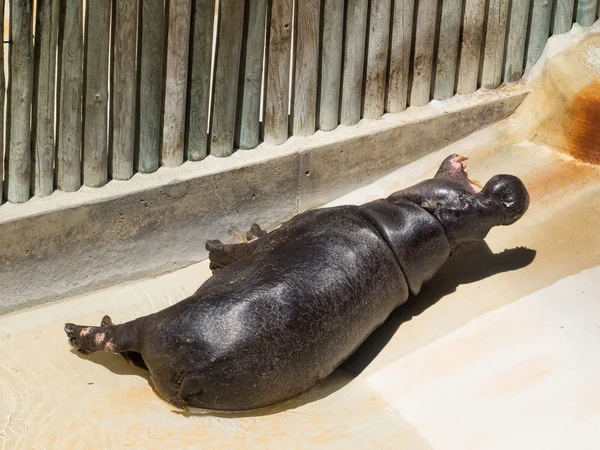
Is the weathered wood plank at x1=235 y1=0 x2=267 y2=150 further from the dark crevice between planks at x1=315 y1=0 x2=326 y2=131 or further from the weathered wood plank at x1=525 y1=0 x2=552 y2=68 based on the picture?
the weathered wood plank at x1=525 y1=0 x2=552 y2=68

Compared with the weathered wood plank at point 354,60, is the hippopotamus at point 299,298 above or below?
below

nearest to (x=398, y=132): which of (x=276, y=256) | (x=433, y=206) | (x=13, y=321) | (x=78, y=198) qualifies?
Result: (x=433, y=206)

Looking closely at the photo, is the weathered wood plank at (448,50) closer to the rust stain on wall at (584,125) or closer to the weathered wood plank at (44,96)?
the rust stain on wall at (584,125)

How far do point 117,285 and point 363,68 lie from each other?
2.22 m

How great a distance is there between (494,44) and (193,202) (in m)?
2.56

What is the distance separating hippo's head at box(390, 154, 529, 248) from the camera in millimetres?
6188

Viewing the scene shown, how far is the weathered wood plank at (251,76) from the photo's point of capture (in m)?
6.50

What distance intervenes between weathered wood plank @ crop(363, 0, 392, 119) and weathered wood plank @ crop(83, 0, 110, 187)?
190 centimetres

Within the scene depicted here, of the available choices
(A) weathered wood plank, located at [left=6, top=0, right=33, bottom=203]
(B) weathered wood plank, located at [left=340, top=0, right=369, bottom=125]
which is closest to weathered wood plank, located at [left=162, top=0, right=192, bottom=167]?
(A) weathered wood plank, located at [left=6, top=0, right=33, bottom=203]

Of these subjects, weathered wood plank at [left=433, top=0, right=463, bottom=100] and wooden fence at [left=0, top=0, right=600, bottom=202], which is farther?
weathered wood plank at [left=433, top=0, right=463, bottom=100]

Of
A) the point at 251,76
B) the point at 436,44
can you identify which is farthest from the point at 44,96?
the point at 436,44

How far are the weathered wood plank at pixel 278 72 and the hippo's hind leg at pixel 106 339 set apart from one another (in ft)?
5.84

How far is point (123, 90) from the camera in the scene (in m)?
6.19

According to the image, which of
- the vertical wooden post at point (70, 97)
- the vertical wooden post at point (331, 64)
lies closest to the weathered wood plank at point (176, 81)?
the vertical wooden post at point (70, 97)
